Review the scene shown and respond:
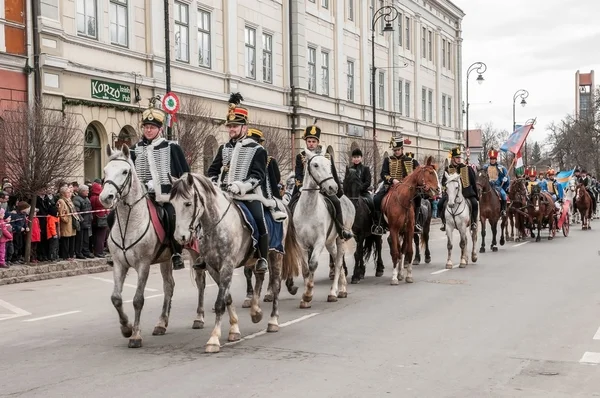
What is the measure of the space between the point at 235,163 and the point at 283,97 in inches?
1142

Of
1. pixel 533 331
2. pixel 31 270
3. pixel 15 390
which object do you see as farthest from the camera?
pixel 31 270

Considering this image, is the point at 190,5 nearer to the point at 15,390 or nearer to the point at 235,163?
the point at 235,163

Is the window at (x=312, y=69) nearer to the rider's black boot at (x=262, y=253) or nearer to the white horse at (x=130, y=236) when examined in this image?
the rider's black boot at (x=262, y=253)

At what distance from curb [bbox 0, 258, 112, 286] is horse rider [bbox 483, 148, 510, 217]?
1099 cm

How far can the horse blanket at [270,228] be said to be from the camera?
9.33 meters

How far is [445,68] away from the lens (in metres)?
66.3

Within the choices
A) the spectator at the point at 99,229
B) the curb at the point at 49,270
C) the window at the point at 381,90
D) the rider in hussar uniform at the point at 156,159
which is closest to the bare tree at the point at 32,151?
the curb at the point at 49,270

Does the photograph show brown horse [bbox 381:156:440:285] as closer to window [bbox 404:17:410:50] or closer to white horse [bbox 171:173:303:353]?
white horse [bbox 171:173:303:353]

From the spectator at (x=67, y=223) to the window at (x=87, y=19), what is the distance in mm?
8417

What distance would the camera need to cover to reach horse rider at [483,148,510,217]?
22.8m

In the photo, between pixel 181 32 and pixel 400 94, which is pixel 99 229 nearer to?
pixel 181 32

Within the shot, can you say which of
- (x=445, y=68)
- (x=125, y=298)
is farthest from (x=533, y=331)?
(x=445, y=68)

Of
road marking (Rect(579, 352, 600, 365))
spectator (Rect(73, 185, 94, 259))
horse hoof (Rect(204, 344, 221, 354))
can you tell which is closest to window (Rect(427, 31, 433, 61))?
spectator (Rect(73, 185, 94, 259))

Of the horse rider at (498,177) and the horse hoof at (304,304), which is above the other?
the horse rider at (498,177)
